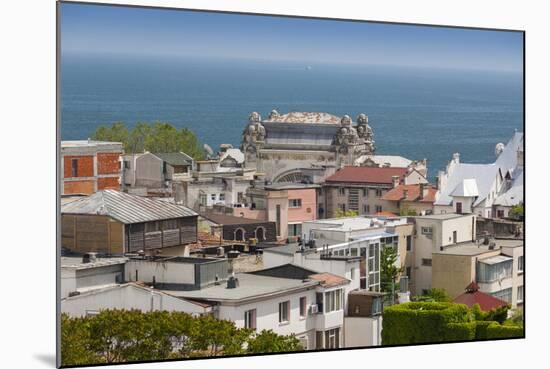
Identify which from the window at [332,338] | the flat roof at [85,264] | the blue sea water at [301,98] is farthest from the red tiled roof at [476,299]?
the flat roof at [85,264]

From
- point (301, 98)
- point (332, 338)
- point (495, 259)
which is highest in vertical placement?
point (301, 98)

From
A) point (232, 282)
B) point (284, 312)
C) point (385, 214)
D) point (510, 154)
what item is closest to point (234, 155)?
point (232, 282)

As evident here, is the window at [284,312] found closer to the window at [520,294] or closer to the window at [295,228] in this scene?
the window at [295,228]

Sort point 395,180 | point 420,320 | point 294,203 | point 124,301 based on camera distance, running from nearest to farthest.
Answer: point 124,301
point 294,203
point 420,320
point 395,180

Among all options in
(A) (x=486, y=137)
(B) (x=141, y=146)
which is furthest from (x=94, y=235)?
(A) (x=486, y=137)

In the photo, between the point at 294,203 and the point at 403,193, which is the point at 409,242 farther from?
the point at 294,203

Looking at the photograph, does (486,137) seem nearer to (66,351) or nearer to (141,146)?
(141,146)
